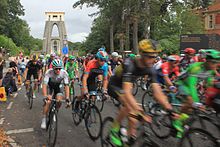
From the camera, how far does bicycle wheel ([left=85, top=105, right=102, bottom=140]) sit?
6312 mm

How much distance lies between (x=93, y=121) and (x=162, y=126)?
1.51 metres

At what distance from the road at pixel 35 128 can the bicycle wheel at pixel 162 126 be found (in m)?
0.14

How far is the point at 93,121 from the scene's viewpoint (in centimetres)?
653

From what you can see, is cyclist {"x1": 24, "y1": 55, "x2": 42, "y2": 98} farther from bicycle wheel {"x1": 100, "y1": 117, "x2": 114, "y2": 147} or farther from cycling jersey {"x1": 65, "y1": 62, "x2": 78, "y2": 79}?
bicycle wheel {"x1": 100, "y1": 117, "x2": 114, "y2": 147}

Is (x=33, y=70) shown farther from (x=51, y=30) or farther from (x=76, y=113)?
(x=51, y=30)

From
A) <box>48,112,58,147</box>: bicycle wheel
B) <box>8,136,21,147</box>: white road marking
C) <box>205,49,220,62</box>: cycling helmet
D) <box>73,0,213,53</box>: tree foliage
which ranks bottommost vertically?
<box>8,136,21,147</box>: white road marking

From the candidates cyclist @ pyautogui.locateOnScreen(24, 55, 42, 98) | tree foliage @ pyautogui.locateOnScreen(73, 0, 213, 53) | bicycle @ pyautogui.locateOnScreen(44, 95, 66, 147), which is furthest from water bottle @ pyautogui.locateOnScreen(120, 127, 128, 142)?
tree foliage @ pyautogui.locateOnScreen(73, 0, 213, 53)

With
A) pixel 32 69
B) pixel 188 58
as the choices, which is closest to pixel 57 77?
pixel 188 58

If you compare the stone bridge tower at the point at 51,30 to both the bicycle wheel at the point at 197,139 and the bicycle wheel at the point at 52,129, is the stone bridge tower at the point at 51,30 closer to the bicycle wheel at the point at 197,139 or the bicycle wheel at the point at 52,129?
the bicycle wheel at the point at 52,129

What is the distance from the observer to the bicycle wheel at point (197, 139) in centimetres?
415

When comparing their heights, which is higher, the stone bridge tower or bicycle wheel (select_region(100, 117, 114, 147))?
the stone bridge tower

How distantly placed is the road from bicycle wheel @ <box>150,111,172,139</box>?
145 mm

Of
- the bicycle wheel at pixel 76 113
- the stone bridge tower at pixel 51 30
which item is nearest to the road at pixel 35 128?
the bicycle wheel at pixel 76 113

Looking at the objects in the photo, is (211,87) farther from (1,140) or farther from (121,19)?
(121,19)
